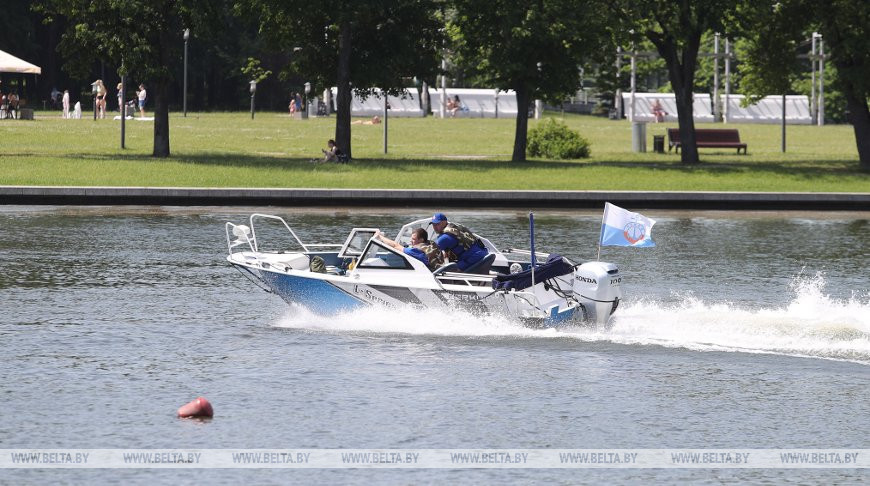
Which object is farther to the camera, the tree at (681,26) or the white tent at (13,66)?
the white tent at (13,66)

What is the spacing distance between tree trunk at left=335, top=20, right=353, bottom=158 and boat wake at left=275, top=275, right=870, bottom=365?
25.4 metres

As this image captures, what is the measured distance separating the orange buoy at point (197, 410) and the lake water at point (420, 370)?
17 centimetres

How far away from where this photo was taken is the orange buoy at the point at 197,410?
494 inches

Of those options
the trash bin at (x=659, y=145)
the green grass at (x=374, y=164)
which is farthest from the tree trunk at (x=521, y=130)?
the trash bin at (x=659, y=145)

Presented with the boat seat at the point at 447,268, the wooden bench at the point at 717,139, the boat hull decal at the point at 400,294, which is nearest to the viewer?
the boat hull decal at the point at 400,294

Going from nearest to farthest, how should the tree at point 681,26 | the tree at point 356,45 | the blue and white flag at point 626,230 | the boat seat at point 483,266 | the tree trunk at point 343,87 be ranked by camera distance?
1. the blue and white flag at point 626,230
2. the boat seat at point 483,266
3. the tree at point 681,26
4. the tree trunk at point 343,87
5. the tree at point 356,45

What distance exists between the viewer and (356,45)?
44.1 meters

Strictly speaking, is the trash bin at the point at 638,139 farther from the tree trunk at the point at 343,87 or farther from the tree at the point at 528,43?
the tree trunk at the point at 343,87

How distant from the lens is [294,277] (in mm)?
17969

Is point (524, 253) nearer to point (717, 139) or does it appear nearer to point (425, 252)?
point (425, 252)

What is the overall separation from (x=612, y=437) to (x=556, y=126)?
37.4 m

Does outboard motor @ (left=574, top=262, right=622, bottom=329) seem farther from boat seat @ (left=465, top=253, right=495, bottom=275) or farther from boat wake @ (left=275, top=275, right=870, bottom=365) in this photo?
boat seat @ (left=465, top=253, right=495, bottom=275)

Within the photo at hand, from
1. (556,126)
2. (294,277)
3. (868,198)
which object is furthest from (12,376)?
(556,126)

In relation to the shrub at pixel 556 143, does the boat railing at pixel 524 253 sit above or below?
below
